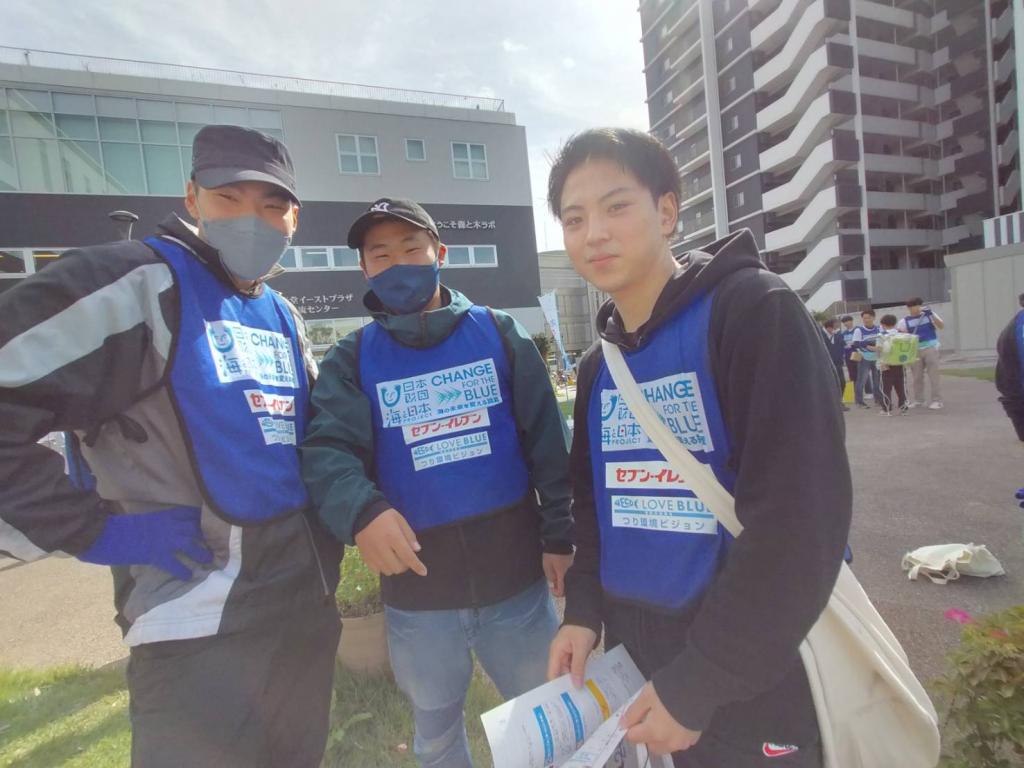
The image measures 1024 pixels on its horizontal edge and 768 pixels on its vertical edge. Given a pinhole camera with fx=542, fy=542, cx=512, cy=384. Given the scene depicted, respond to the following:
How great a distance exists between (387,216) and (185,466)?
102 cm

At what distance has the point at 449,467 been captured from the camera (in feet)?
5.92

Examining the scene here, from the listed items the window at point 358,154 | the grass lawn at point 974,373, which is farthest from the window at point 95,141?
the grass lawn at point 974,373

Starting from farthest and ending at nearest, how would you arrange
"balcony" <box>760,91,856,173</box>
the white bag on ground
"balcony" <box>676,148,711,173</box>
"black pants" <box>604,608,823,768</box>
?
"balcony" <box>676,148,711,173</box> < "balcony" <box>760,91,856,173</box> < the white bag on ground < "black pants" <box>604,608,823,768</box>

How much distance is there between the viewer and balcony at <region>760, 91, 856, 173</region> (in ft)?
106

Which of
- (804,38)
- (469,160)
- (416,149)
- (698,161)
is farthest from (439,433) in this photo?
(698,161)

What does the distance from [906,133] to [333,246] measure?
3590 centimetres

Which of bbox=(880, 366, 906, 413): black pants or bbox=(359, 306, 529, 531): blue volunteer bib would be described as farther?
bbox=(880, 366, 906, 413): black pants

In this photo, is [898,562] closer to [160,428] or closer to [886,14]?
[160,428]

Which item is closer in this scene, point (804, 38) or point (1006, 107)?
point (1006, 107)

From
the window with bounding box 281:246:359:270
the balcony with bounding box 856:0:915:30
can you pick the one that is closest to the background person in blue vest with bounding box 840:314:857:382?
the window with bounding box 281:246:359:270

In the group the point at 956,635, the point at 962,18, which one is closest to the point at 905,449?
the point at 956,635

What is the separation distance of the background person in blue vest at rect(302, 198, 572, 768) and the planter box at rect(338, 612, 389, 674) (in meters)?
1.18

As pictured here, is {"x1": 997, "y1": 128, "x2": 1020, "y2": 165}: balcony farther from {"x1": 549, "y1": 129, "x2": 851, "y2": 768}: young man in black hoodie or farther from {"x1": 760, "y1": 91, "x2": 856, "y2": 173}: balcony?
{"x1": 549, "y1": 129, "x2": 851, "y2": 768}: young man in black hoodie

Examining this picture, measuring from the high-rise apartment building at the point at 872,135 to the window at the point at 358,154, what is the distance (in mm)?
18719
